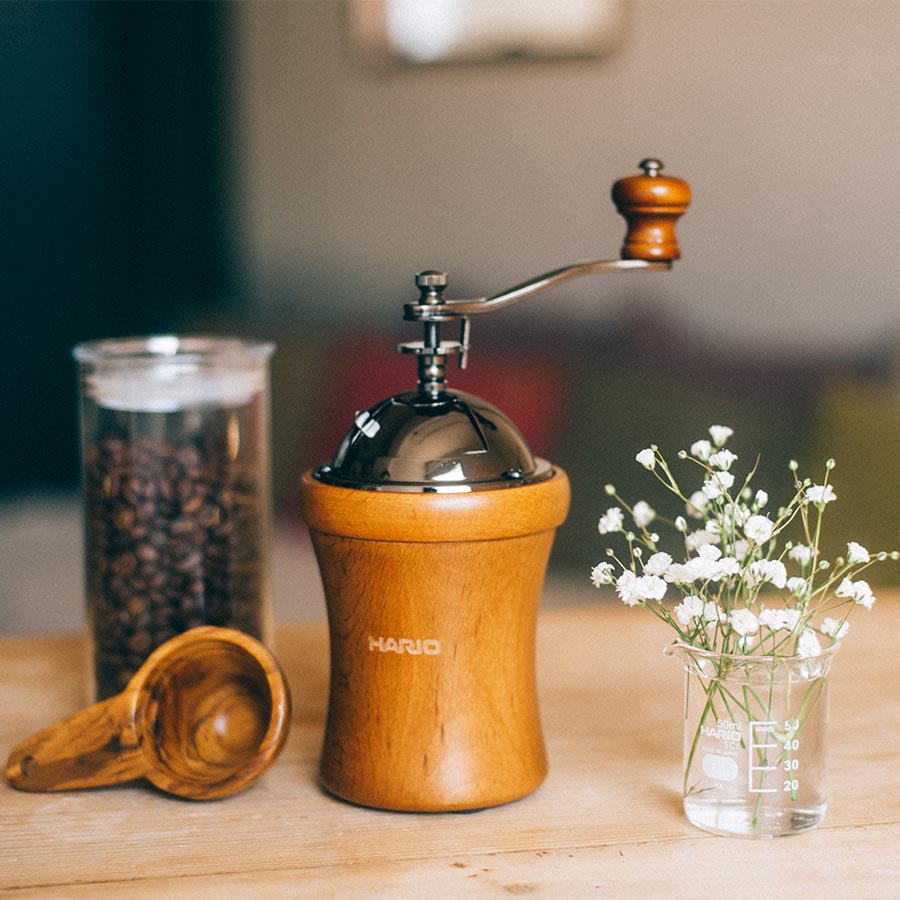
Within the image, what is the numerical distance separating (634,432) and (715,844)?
195 cm

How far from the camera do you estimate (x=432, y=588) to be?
745 mm

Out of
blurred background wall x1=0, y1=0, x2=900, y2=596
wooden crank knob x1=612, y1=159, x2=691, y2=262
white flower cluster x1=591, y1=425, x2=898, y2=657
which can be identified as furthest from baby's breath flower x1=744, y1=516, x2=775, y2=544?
blurred background wall x1=0, y1=0, x2=900, y2=596

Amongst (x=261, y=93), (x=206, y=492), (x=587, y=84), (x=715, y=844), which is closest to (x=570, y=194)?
(x=587, y=84)

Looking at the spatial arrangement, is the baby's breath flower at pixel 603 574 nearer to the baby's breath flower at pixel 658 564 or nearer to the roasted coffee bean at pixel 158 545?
the baby's breath flower at pixel 658 564

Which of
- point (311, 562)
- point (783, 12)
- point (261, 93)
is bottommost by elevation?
point (311, 562)

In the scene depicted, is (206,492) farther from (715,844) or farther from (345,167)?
(345,167)

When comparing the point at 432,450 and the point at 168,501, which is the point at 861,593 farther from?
the point at 168,501

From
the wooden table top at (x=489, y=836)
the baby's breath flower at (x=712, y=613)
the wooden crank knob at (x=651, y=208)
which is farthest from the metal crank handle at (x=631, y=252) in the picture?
the wooden table top at (x=489, y=836)

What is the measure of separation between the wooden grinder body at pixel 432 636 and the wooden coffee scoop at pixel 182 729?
0.06 meters

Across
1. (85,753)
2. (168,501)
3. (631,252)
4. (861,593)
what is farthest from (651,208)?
(85,753)

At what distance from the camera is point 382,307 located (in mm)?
2793

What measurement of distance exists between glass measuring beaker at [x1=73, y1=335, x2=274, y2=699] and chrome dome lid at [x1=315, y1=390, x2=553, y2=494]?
159 millimetres

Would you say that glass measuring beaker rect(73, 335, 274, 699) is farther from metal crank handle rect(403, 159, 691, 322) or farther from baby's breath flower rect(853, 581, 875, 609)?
baby's breath flower rect(853, 581, 875, 609)

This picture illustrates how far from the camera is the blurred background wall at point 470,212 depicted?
2.69m
